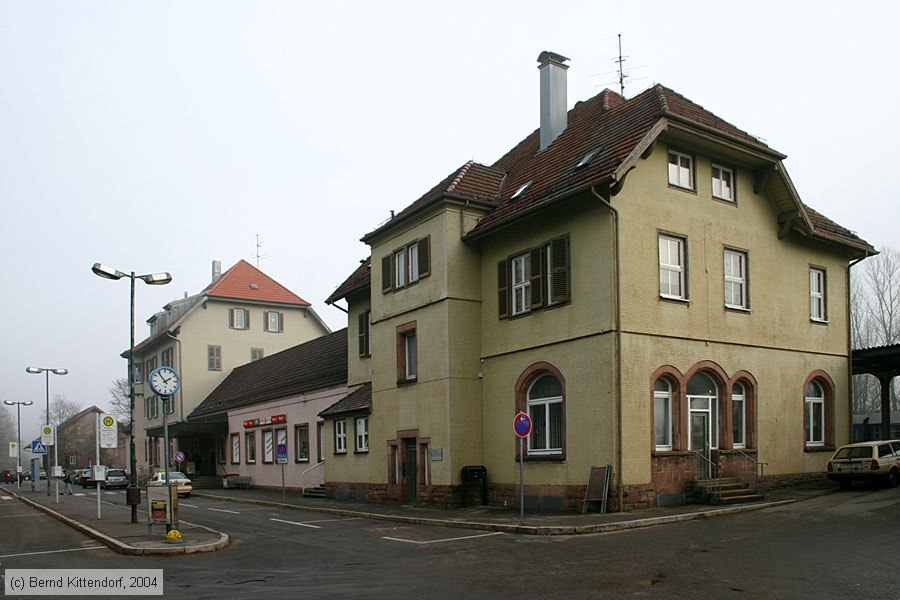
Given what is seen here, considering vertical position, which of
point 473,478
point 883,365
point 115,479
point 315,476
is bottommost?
point 115,479

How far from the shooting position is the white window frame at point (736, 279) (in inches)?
969

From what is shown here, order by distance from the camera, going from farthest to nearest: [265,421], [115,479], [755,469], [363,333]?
[115,479] → [265,421] → [363,333] → [755,469]

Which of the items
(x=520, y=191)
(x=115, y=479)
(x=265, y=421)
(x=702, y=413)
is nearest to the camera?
(x=702, y=413)

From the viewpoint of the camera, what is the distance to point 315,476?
3778cm

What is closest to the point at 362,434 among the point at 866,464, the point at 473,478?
the point at 473,478

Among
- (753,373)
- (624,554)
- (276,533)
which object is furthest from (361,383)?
(624,554)

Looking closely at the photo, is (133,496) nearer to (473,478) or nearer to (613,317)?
(473,478)

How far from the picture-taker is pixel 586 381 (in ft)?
72.2

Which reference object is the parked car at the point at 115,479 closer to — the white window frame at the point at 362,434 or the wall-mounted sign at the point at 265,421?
the wall-mounted sign at the point at 265,421

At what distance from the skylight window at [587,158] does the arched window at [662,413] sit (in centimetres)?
608

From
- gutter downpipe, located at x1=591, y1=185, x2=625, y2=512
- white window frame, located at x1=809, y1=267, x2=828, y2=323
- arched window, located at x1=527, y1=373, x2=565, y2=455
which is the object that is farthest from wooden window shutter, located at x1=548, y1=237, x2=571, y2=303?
white window frame, located at x1=809, y1=267, x2=828, y2=323

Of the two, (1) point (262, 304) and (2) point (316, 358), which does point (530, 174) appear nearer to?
(2) point (316, 358)

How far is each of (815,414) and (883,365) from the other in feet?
13.6

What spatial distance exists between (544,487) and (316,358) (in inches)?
887
